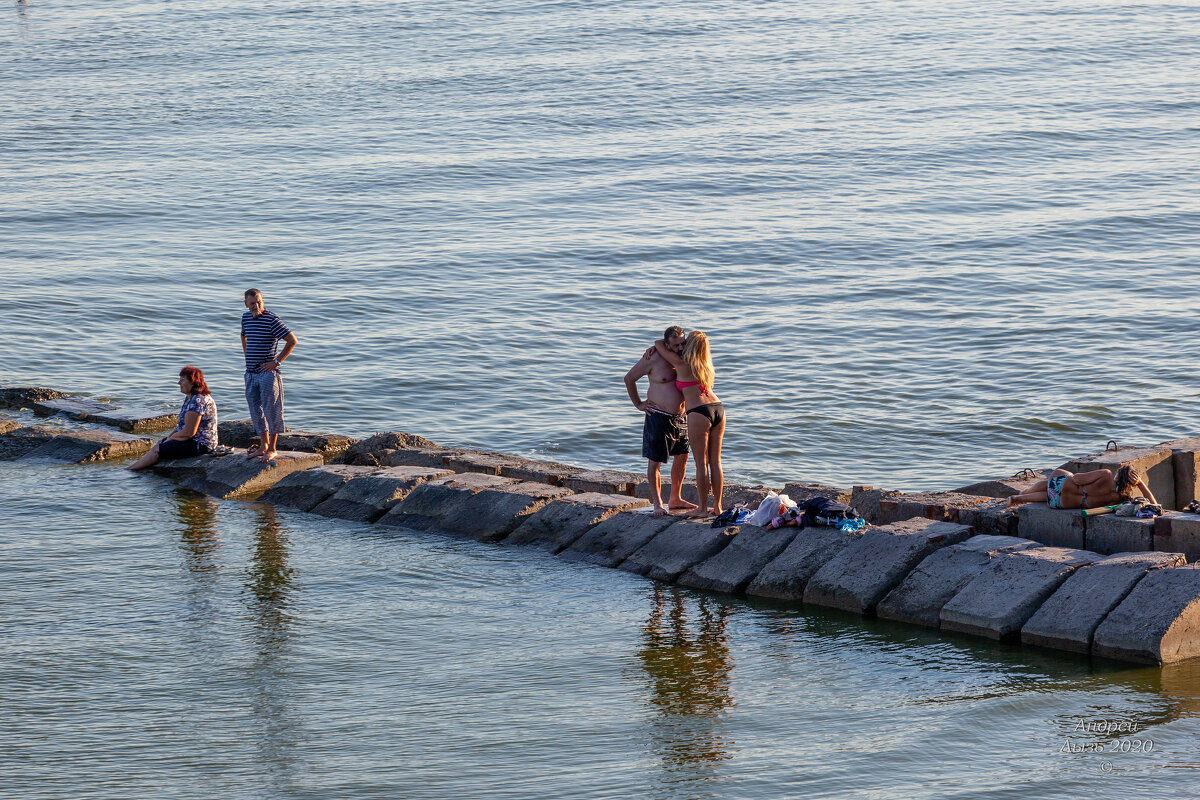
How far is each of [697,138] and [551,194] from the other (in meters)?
7.49

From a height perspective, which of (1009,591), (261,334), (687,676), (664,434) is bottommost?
(687,676)

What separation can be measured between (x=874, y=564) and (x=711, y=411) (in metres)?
1.92

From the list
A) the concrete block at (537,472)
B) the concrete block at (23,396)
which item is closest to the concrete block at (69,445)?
the concrete block at (23,396)

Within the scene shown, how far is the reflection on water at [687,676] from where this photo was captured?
7508 millimetres

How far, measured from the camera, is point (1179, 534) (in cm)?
925

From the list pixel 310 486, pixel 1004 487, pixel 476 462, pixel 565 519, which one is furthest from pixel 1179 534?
pixel 310 486

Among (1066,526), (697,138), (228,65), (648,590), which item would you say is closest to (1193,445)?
(1066,526)

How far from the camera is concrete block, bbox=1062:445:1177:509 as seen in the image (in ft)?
34.6

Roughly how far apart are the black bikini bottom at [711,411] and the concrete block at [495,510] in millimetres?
2027

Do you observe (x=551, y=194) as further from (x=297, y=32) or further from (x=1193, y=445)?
(x=297, y=32)

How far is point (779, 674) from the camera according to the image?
339 inches

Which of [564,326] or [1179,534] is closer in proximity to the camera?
[1179,534]

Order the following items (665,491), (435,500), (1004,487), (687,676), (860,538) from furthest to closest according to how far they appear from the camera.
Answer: (665,491) < (435,500) < (1004,487) < (860,538) < (687,676)

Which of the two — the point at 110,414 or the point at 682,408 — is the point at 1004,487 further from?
the point at 110,414
